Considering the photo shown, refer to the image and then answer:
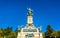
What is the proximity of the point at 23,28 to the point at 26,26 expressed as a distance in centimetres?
119

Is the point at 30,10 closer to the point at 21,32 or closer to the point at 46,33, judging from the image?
the point at 21,32

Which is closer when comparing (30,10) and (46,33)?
(30,10)

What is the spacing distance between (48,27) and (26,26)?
25.5m

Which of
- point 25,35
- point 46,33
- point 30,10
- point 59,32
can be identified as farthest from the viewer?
point 46,33

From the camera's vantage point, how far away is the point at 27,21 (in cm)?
5291

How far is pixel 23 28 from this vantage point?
51.4m

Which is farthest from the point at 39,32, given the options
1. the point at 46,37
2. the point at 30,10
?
the point at 46,37

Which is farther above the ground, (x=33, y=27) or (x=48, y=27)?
(x=48, y=27)

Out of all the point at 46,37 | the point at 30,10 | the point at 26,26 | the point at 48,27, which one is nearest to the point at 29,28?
the point at 26,26

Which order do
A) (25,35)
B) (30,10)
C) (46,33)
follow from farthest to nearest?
1. (46,33)
2. (30,10)
3. (25,35)

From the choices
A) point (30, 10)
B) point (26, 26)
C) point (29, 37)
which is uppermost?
point (30, 10)

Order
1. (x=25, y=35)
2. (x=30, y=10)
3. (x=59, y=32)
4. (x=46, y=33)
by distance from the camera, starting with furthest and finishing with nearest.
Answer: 1. (x=46, y=33)
2. (x=59, y=32)
3. (x=30, y=10)
4. (x=25, y=35)

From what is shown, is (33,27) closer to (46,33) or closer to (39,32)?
(39,32)

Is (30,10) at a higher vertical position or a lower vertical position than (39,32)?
higher
